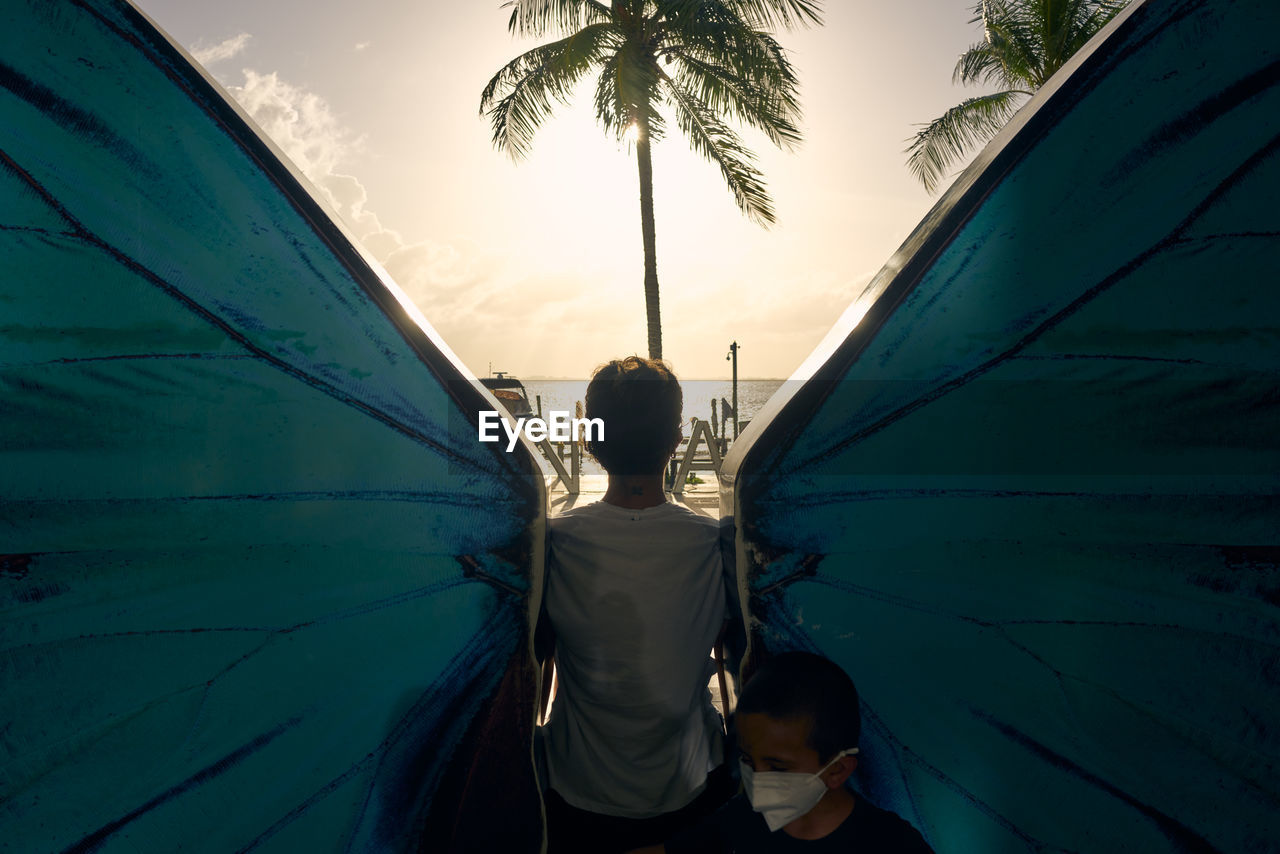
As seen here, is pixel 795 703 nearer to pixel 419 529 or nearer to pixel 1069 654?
pixel 1069 654

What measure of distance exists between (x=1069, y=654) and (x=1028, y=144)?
3.01 feet

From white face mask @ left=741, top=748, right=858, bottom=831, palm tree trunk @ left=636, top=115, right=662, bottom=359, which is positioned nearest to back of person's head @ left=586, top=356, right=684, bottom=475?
white face mask @ left=741, top=748, right=858, bottom=831

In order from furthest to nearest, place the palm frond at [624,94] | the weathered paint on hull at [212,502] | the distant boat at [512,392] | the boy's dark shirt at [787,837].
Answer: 1. the distant boat at [512,392]
2. the palm frond at [624,94]
3. the boy's dark shirt at [787,837]
4. the weathered paint on hull at [212,502]

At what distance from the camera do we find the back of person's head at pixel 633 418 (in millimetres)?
1516

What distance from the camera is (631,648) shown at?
145cm

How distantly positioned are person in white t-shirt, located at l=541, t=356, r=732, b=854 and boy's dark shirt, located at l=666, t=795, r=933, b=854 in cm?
7

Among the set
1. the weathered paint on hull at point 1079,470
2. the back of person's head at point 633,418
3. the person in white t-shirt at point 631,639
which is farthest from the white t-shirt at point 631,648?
the weathered paint on hull at point 1079,470

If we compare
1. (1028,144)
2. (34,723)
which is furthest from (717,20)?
(34,723)

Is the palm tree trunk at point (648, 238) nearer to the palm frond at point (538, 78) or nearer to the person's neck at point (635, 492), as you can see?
the palm frond at point (538, 78)

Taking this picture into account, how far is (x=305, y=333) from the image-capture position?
1.19 m

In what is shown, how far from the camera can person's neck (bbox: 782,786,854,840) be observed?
1358 millimetres

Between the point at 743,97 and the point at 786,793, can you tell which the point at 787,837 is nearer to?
the point at 786,793

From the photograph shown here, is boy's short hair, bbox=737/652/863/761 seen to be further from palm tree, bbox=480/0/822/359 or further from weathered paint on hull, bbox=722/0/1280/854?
palm tree, bbox=480/0/822/359

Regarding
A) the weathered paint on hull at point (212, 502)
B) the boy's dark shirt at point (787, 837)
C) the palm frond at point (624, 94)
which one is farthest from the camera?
the palm frond at point (624, 94)
